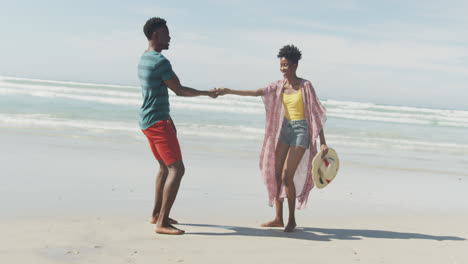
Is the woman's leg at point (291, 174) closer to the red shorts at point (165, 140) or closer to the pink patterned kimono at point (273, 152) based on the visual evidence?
the pink patterned kimono at point (273, 152)

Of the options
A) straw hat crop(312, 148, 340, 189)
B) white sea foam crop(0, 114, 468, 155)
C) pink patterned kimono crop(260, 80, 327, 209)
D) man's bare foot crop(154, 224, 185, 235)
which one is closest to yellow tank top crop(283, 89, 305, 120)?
pink patterned kimono crop(260, 80, 327, 209)

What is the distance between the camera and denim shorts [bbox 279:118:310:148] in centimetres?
485

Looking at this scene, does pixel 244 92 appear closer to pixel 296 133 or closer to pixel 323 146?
pixel 296 133

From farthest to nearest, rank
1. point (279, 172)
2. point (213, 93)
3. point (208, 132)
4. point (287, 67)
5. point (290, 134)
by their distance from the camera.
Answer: point (208, 132)
point (213, 93)
point (279, 172)
point (290, 134)
point (287, 67)

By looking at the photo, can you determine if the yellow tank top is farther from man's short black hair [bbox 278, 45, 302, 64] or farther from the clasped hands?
the clasped hands

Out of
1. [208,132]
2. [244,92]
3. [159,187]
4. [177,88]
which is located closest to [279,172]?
[244,92]

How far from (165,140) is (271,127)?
1.37 meters

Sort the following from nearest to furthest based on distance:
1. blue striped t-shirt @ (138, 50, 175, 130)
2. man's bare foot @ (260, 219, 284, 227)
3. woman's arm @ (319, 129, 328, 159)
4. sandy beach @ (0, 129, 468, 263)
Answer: sandy beach @ (0, 129, 468, 263), blue striped t-shirt @ (138, 50, 175, 130), woman's arm @ (319, 129, 328, 159), man's bare foot @ (260, 219, 284, 227)

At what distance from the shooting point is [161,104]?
4367 millimetres

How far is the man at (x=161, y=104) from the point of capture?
433 centimetres

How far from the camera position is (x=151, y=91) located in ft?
14.3

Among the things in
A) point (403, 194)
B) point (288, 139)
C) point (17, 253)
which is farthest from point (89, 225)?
point (403, 194)

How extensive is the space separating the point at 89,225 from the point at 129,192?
5.14 ft

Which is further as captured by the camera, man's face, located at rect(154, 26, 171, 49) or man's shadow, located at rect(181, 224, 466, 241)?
man's shadow, located at rect(181, 224, 466, 241)
